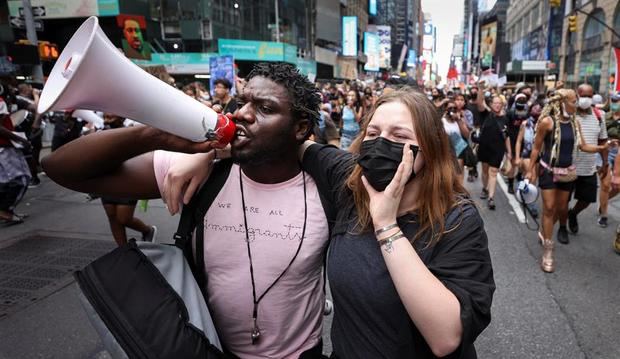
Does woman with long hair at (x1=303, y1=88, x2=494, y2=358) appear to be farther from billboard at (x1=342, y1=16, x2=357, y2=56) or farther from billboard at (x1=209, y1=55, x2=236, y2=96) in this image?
billboard at (x1=342, y1=16, x2=357, y2=56)

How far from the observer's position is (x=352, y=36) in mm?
58438

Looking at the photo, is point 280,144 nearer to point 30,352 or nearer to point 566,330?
point 30,352

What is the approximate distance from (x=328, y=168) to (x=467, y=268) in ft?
2.13

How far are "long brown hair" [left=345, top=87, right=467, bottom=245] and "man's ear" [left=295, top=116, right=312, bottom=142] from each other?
10.3 inches

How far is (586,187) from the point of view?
5129 millimetres

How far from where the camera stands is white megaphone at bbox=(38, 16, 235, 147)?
3.55ft

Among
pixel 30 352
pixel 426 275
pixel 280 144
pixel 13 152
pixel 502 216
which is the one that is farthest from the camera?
pixel 502 216

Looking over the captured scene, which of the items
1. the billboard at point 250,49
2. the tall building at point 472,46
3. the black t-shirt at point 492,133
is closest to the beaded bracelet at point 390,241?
the black t-shirt at point 492,133

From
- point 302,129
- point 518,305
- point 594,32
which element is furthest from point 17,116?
point 594,32

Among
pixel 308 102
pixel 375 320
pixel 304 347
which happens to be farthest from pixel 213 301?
pixel 308 102

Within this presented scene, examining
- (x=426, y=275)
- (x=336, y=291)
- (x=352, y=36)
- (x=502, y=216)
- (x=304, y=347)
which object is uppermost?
(x=352, y=36)

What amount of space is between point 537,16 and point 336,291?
72.6 metres

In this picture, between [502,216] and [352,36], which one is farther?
[352,36]

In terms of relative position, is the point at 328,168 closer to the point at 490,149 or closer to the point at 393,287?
the point at 393,287
